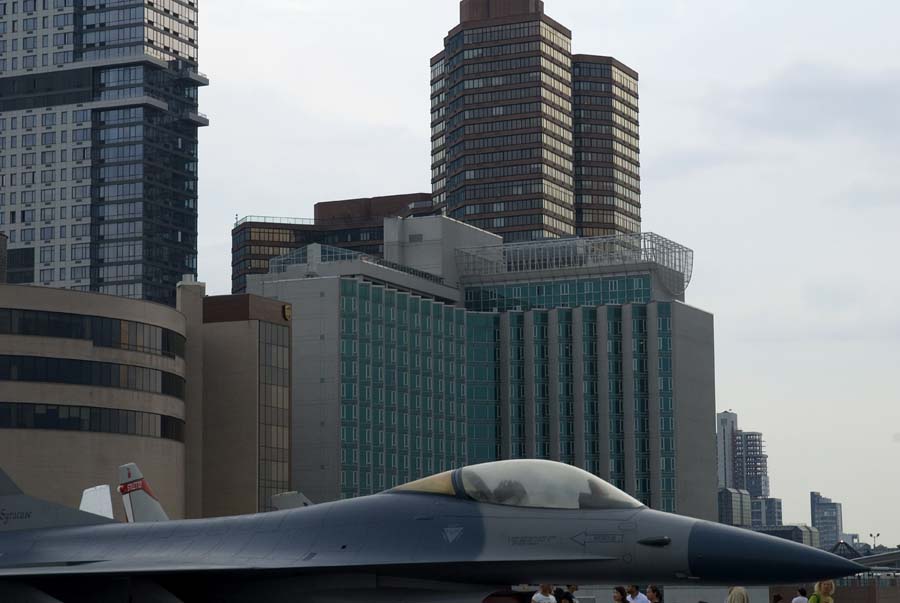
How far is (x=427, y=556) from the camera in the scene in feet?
69.4

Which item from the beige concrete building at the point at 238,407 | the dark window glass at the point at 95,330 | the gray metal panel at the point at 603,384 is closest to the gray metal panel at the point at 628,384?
the gray metal panel at the point at 603,384

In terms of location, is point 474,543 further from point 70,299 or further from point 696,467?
point 696,467

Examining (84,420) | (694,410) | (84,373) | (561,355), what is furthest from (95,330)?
(694,410)

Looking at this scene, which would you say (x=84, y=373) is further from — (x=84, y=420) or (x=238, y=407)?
(x=238, y=407)

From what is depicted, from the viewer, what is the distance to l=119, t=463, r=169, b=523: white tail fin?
44.2 metres

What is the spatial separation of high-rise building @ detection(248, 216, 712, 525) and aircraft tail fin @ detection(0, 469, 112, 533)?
12388cm

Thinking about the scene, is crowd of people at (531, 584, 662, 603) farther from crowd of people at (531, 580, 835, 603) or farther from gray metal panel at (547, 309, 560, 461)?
gray metal panel at (547, 309, 560, 461)

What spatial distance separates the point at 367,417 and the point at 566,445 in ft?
118

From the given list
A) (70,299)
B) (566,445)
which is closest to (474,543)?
(70,299)

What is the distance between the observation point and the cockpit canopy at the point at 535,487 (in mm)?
21078

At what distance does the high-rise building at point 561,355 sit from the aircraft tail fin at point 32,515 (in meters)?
124

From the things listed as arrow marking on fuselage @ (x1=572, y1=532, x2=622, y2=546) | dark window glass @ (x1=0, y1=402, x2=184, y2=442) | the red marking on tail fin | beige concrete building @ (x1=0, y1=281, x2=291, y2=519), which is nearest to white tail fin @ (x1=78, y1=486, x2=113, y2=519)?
the red marking on tail fin

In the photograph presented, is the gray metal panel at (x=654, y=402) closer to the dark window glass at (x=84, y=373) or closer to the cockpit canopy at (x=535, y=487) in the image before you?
the dark window glass at (x=84, y=373)

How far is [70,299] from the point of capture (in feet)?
298
